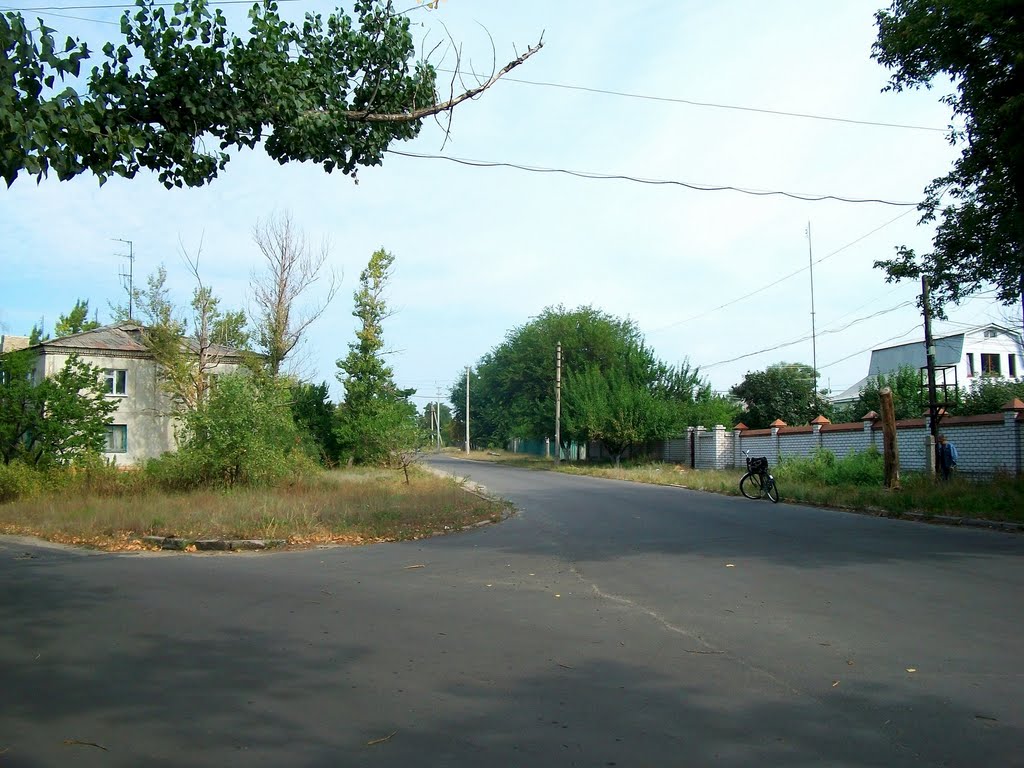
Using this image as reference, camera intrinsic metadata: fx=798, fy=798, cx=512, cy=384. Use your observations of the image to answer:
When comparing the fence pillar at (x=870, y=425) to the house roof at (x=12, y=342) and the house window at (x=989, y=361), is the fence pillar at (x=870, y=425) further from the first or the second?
the house roof at (x=12, y=342)

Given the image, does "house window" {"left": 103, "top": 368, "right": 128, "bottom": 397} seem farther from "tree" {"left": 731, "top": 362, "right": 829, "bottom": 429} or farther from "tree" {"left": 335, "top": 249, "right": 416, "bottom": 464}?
"tree" {"left": 731, "top": 362, "right": 829, "bottom": 429}

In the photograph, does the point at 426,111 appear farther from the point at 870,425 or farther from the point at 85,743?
the point at 870,425

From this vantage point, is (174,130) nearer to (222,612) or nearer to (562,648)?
(222,612)

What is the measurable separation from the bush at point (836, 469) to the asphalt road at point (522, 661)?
1296cm

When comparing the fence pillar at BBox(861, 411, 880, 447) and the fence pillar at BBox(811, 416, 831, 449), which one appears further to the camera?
the fence pillar at BBox(811, 416, 831, 449)

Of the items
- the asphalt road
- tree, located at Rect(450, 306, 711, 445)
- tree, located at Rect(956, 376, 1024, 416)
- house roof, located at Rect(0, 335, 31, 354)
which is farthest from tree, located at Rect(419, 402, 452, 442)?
the asphalt road

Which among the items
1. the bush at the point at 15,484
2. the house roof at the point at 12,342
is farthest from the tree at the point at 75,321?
the bush at the point at 15,484

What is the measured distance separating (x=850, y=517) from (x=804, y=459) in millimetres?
11798

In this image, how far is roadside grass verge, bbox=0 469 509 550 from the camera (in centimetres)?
1448

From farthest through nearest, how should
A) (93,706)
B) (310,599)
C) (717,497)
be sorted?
1. (717,497)
2. (310,599)
3. (93,706)

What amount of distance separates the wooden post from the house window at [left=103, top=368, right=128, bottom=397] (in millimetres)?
35840

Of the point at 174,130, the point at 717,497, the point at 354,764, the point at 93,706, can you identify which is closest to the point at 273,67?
the point at 174,130

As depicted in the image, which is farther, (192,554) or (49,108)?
(192,554)

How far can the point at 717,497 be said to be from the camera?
76.6ft
